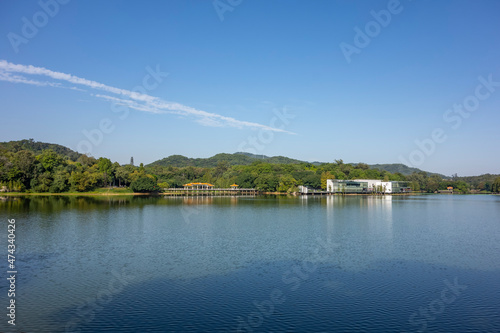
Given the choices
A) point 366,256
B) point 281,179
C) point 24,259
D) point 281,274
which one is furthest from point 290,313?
point 281,179

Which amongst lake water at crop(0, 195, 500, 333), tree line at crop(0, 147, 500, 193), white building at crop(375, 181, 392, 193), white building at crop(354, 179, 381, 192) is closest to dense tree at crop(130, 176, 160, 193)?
tree line at crop(0, 147, 500, 193)

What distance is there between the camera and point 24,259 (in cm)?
1630

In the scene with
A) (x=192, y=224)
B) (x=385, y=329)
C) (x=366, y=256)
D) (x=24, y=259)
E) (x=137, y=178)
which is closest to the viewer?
(x=385, y=329)

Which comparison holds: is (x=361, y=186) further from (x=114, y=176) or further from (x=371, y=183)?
Answer: (x=114, y=176)

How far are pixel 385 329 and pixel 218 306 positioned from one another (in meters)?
4.95

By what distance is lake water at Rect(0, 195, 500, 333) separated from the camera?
10.2 metres

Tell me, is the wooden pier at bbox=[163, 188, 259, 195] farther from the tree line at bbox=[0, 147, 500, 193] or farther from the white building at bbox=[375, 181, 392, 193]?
the white building at bbox=[375, 181, 392, 193]

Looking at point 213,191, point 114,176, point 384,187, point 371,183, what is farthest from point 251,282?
point 384,187

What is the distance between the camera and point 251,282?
13.7 meters

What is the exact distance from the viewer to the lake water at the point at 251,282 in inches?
400

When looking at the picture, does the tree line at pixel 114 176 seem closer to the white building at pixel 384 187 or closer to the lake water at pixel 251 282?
the white building at pixel 384 187

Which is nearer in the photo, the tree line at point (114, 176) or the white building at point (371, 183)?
the tree line at point (114, 176)

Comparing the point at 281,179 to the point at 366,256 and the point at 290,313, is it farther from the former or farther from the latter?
the point at 290,313

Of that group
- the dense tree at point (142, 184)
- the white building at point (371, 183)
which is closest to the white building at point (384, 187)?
the white building at point (371, 183)
